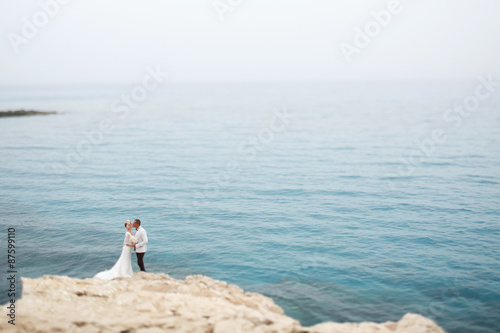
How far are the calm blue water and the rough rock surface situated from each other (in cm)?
298

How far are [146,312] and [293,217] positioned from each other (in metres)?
17.2

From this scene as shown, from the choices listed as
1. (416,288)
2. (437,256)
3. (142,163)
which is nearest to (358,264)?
(416,288)

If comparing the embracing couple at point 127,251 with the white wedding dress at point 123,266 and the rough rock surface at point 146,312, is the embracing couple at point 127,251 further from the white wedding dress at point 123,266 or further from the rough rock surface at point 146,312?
the rough rock surface at point 146,312

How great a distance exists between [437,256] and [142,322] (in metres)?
17.0

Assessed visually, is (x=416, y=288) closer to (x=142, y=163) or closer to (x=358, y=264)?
(x=358, y=264)

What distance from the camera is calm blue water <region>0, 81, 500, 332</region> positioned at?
61.4ft

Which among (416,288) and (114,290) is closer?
(114,290)

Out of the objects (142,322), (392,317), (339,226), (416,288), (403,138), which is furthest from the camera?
(403,138)

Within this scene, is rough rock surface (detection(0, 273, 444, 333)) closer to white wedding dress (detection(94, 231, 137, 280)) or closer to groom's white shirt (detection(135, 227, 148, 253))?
white wedding dress (detection(94, 231, 137, 280))

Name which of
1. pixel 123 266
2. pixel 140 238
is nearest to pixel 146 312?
pixel 123 266

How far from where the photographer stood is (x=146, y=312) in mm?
13047

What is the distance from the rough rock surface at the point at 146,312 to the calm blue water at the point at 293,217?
9.77 feet

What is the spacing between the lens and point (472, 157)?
4712cm

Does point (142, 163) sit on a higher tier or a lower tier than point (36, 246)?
higher
